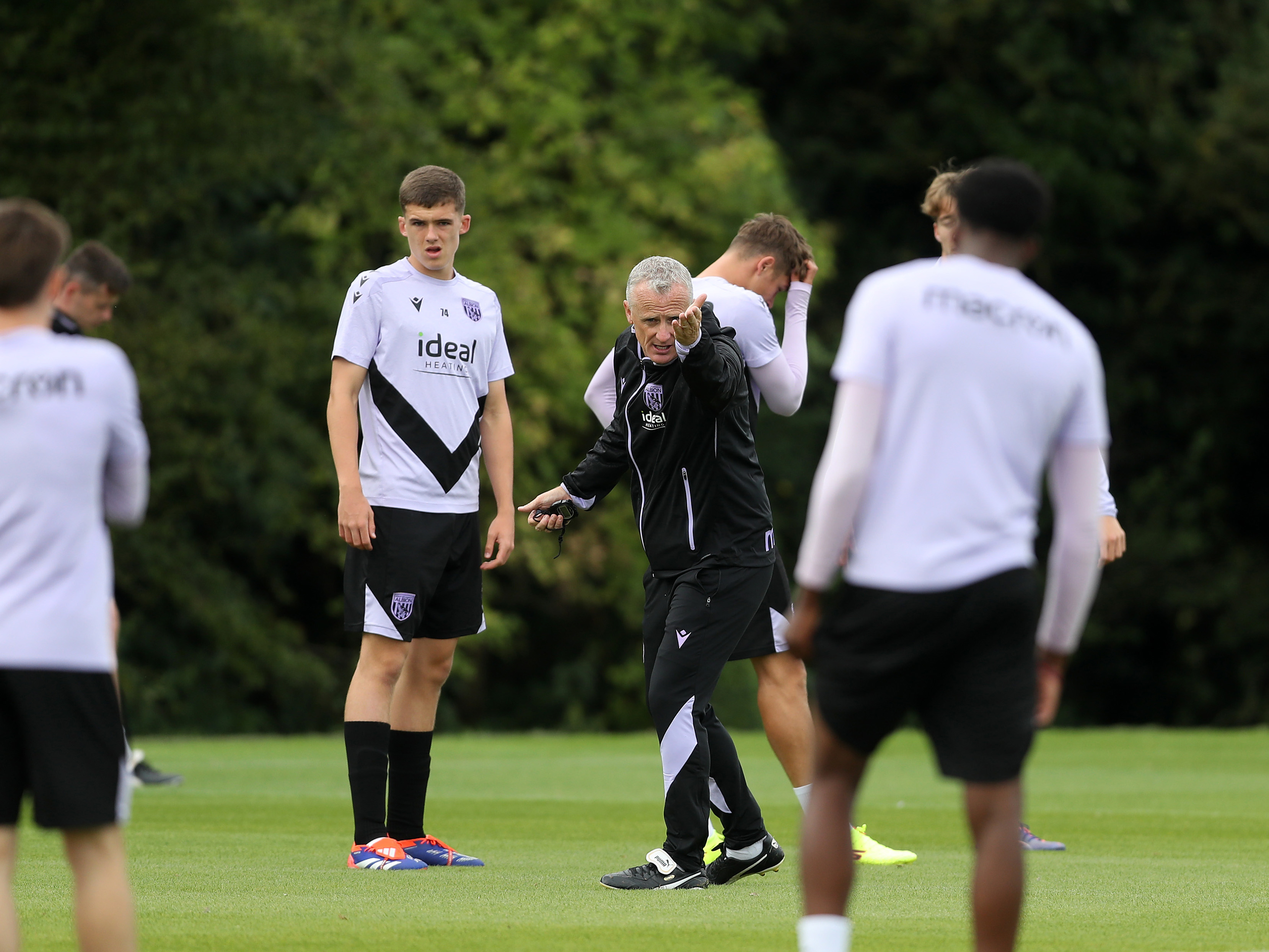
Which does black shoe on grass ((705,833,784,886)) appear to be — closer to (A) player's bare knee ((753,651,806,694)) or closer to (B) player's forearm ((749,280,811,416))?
(A) player's bare knee ((753,651,806,694))

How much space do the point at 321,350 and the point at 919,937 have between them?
18166 millimetres

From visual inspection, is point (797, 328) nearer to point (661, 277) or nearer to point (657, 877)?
point (661, 277)

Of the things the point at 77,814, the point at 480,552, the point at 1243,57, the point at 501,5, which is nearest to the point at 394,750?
the point at 480,552

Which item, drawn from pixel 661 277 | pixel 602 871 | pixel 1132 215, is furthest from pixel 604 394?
pixel 1132 215

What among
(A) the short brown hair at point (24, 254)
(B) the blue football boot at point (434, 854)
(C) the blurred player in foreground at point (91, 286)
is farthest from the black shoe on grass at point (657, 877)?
(A) the short brown hair at point (24, 254)

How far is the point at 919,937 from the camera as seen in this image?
538 cm

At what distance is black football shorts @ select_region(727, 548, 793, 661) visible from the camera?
23.2 ft

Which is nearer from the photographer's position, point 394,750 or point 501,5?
point 394,750

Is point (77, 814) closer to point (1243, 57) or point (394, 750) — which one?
point (394, 750)

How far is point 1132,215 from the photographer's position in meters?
27.1

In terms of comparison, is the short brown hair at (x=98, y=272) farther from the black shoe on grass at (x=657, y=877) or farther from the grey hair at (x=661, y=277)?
the black shoe on grass at (x=657, y=877)

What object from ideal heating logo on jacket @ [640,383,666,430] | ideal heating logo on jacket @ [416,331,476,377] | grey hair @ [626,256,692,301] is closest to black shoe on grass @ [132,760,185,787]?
ideal heating logo on jacket @ [416,331,476,377]

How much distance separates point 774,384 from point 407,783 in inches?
82.2

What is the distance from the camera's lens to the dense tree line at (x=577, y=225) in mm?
21641
